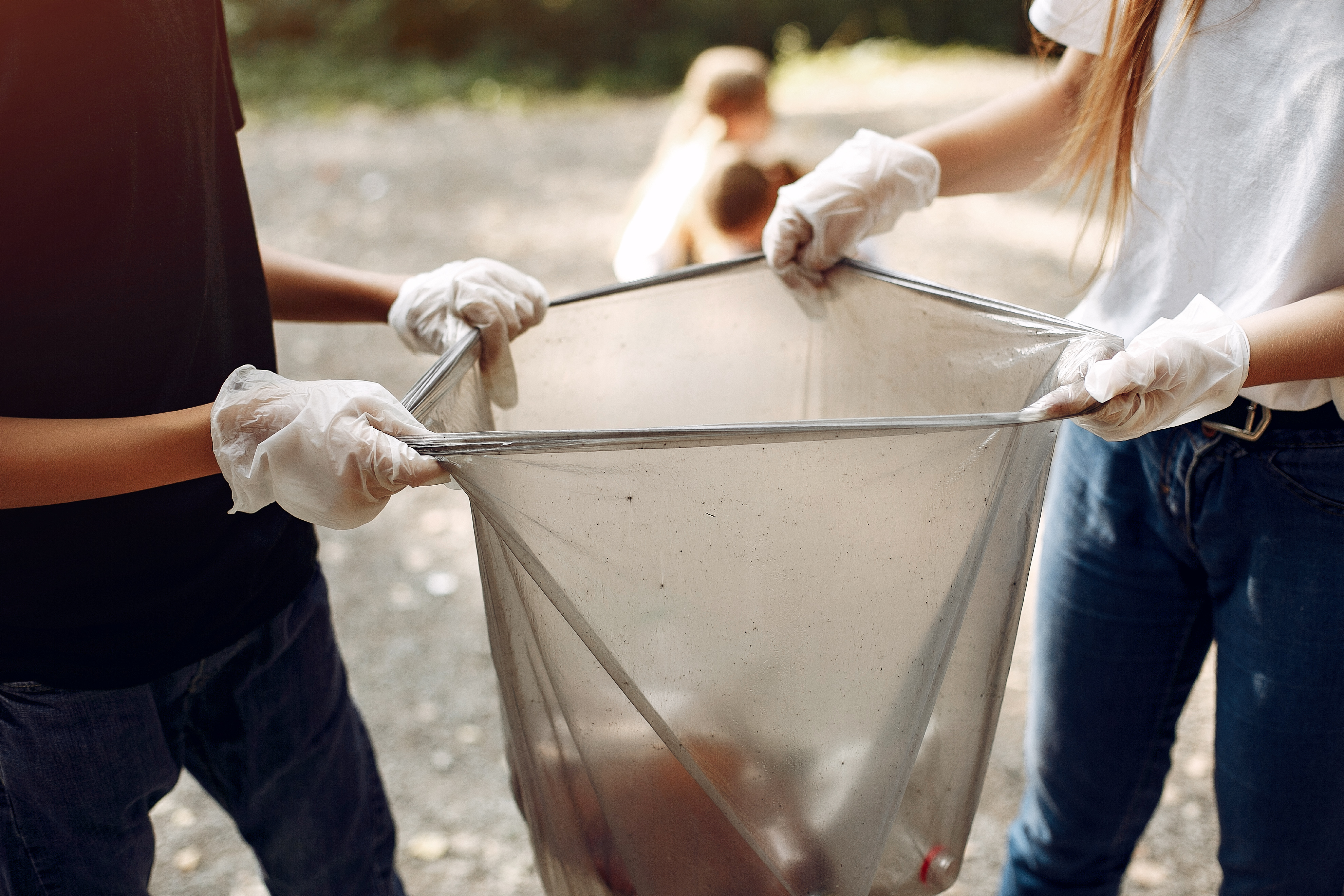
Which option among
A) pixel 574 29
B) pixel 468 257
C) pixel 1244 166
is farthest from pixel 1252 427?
pixel 574 29

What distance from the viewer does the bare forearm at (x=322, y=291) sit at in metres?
1.31

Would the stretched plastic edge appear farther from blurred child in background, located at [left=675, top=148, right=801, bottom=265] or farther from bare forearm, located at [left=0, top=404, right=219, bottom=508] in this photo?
blurred child in background, located at [left=675, top=148, right=801, bottom=265]

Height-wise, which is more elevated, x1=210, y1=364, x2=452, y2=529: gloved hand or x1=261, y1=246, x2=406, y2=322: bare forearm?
x1=261, y1=246, x2=406, y2=322: bare forearm

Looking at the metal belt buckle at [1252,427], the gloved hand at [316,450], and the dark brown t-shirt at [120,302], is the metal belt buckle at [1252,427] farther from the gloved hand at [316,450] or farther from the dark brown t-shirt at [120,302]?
the dark brown t-shirt at [120,302]

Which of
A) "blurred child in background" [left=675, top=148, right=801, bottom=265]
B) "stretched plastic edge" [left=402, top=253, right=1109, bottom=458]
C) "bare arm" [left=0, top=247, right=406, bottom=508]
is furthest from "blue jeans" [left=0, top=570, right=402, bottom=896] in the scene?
"blurred child in background" [left=675, top=148, right=801, bottom=265]

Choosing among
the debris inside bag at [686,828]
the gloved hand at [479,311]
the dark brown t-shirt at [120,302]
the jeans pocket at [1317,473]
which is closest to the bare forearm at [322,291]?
the gloved hand at [479,311]

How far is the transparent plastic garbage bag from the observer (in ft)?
3.16

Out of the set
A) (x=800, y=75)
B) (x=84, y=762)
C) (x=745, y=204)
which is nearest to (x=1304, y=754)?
(x=84, y=762)

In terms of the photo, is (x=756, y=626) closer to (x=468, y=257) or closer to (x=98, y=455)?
(x=98, y=455)

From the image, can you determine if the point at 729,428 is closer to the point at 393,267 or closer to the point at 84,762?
the point at 84,762

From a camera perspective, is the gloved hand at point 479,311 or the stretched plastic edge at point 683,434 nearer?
the stretched plastic edge at point 683,434

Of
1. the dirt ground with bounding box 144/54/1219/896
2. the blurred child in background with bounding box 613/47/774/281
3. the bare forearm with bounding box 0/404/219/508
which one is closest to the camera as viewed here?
the bare forearm with bounding box 0/404/219/508

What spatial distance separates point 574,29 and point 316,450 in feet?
32.7

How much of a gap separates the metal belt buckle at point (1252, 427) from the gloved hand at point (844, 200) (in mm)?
501
